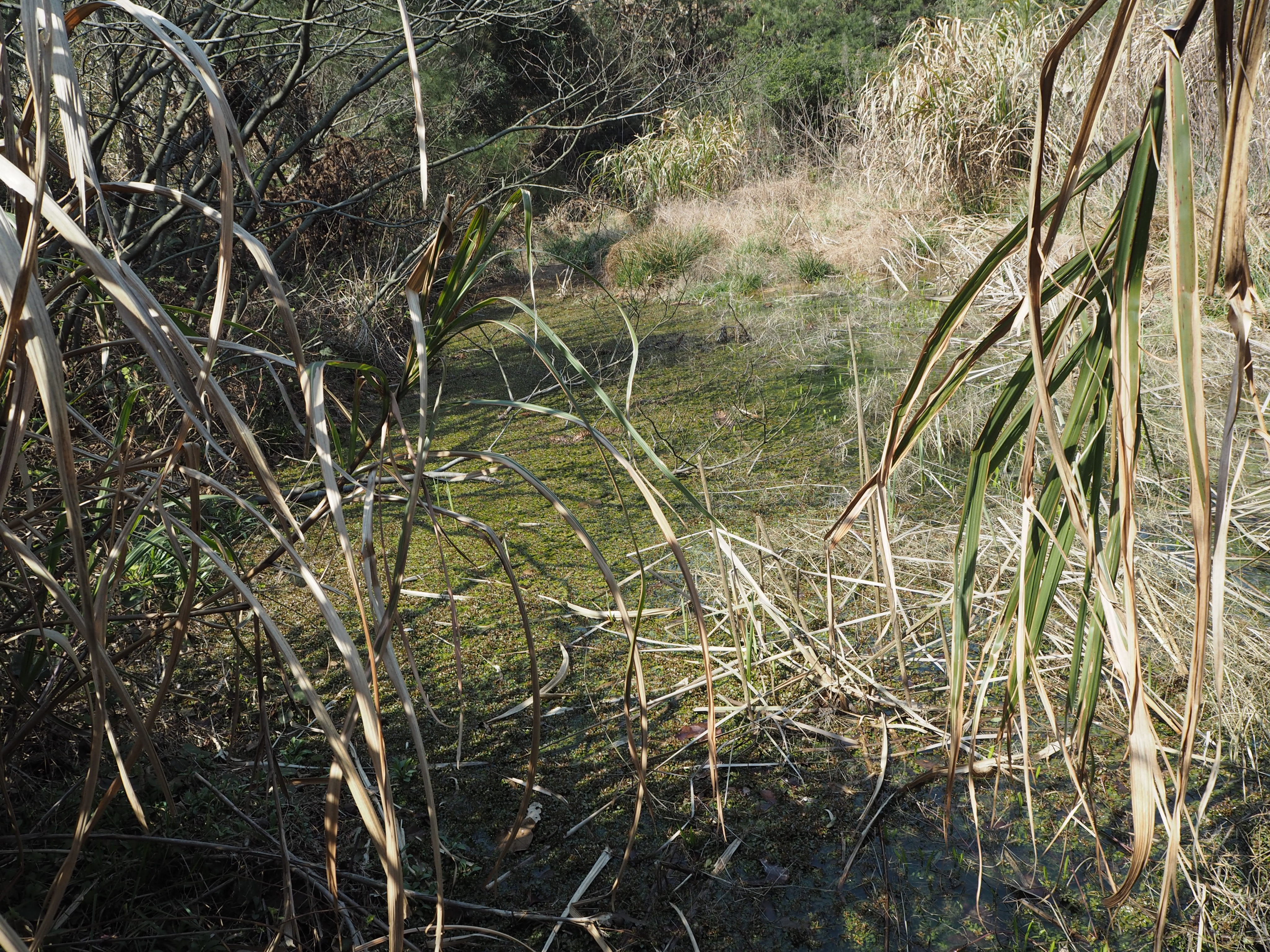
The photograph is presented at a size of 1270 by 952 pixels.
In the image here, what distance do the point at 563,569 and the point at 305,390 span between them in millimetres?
1742

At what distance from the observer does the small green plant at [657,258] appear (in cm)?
761

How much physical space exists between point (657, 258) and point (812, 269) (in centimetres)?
145

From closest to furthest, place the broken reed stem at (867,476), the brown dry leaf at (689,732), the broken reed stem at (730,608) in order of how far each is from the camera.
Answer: the broken reed stem at (867,476) → the broken reed stem at (730,608) → the brown dry leaf at (689,732)

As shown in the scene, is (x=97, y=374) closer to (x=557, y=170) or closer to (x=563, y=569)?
(x=563, y=569)

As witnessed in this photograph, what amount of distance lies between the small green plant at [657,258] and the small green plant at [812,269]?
1011 mm

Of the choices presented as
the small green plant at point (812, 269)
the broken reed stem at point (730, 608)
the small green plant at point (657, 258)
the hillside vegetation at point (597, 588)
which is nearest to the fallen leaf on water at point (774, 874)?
the hillside vegetation at point (597, 588)

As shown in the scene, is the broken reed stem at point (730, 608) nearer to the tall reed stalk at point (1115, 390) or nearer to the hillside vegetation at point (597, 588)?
the hillside vegetation at point (597, 588)

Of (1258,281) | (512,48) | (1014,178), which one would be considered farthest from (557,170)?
(1258,281)

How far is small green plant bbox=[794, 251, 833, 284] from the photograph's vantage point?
689 centimetres

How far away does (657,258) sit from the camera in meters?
7.74

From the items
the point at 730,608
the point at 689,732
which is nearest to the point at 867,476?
the point at 730,608

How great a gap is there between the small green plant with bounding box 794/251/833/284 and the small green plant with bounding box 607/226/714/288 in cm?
101

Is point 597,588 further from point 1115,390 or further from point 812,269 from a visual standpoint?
point 812,269

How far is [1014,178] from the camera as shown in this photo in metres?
7.09
